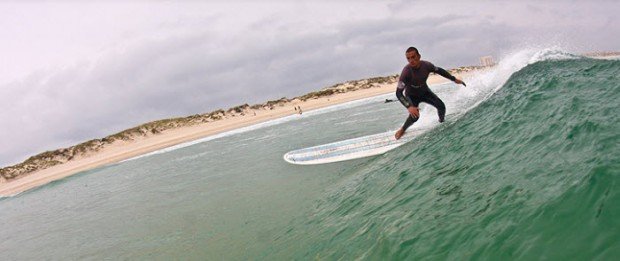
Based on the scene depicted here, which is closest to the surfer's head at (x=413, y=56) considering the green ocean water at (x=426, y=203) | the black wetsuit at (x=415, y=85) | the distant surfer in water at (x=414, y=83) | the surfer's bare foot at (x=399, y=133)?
the distant surfer in water at (x=414, y=83)

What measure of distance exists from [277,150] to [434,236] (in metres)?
15.2

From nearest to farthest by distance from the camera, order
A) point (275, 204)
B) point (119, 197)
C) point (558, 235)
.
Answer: point (558, 235) < point (275, 204) < point (119, 197)

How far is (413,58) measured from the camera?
1120 cm

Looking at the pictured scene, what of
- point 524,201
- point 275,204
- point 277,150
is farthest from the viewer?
point 277,150

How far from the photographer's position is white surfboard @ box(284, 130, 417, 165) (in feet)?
43.8

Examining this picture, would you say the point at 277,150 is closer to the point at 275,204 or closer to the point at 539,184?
the point at 275,204

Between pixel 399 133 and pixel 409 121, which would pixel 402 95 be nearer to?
pixel 409 121

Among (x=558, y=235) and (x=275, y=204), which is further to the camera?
(x=275, y=204)

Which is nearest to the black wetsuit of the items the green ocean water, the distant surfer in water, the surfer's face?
the distant surfer in water

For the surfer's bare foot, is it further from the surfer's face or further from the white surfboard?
the surfer's face

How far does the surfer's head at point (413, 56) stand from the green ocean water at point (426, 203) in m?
2.20

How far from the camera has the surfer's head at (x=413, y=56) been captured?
11.0 meters

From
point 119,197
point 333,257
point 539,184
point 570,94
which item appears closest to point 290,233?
point 333,257

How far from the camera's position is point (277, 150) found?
65.1 ft
